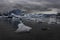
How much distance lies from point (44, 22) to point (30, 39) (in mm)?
3268

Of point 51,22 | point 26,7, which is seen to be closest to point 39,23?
point 51,22

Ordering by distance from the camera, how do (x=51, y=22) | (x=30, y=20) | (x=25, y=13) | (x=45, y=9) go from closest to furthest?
(x=45, y=9) → (x=25, y=13) → (x=30, y=20) → (x=51, y=22)

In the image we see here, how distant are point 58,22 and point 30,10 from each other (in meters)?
2.45

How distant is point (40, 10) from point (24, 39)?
1783mm

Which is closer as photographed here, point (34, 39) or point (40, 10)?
point (34, 39)

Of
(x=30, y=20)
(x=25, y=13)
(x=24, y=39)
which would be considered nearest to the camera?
(x=24, y=39)

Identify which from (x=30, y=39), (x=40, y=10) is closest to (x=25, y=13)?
(x=40, y=10)

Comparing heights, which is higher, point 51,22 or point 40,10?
point 40,10

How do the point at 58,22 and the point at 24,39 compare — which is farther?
the point at 58,22

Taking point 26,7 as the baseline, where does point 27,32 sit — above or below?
below

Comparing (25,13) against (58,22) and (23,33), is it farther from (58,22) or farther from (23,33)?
(58,22)

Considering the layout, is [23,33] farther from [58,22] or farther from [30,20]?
[58,22]

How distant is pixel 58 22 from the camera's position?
278 inches

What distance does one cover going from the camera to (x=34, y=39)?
372 centimetres
